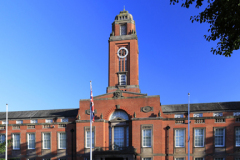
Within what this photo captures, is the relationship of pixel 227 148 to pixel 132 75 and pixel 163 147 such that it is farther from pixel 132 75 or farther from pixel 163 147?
pixel 132 75

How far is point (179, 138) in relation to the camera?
41.0 metres

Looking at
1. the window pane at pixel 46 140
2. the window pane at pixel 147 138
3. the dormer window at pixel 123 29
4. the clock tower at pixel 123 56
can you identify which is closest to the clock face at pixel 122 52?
the clock tower at pixel 123 56

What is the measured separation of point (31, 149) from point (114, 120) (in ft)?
47.1

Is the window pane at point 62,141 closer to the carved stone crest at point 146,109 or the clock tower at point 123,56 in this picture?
the clock tower at point 123,56

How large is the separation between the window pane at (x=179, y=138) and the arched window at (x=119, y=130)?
715 centimetres

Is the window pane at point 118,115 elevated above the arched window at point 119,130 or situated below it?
above

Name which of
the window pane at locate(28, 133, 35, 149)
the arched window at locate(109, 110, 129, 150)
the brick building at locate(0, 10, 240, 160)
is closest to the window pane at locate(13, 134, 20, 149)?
the brick building at locate(0, 10, 240, 160)

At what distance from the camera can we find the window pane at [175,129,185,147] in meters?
40.9

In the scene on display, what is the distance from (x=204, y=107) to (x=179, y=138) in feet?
36.8

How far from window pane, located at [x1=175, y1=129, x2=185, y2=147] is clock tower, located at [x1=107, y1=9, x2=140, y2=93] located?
34.3 ft

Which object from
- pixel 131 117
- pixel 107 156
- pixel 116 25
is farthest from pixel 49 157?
pixel 116 25

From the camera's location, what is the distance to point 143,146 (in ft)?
135

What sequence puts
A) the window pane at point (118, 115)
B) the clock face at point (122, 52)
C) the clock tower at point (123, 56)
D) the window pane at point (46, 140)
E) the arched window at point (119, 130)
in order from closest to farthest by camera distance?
the arched window at point (119, 130), the window pane at point (118, 115), the window pane at point (46, 140), the clock tower at point (123, 56), the clock face at point (122, 52)

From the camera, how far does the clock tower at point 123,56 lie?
49.0 m
